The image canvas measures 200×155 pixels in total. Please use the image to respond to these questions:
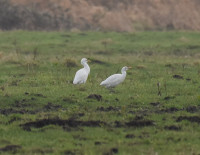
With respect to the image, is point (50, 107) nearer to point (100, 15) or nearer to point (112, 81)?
point (112, 81)

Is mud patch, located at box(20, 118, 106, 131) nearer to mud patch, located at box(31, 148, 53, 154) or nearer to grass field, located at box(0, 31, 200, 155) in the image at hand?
grass field, located at box(0, 31, 200, 155)

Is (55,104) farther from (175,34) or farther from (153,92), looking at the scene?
(175,34)

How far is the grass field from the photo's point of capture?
31.3ft

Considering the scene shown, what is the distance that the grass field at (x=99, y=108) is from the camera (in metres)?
9.53

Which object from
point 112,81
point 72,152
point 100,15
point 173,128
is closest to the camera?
point 72,152

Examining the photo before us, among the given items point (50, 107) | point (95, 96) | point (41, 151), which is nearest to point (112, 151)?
point (41, 151)

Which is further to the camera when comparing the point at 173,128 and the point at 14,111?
the point at 14,111

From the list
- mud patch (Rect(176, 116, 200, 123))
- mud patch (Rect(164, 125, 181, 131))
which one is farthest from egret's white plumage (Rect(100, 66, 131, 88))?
mud patch (Rect(164, 125, 181, 131))

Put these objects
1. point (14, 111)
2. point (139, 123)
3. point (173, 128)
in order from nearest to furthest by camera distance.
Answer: point (173, 128) → point (139, 123) → point (14, 111)

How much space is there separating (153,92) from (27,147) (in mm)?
6606

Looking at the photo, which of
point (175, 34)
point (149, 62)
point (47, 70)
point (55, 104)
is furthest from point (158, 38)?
point (55, 104)

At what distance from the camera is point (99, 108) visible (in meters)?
12.9

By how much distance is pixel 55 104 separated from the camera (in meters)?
13.5

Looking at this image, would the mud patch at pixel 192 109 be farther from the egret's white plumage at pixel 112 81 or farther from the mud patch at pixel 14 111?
the egret's white plumage at pixel 112 81
